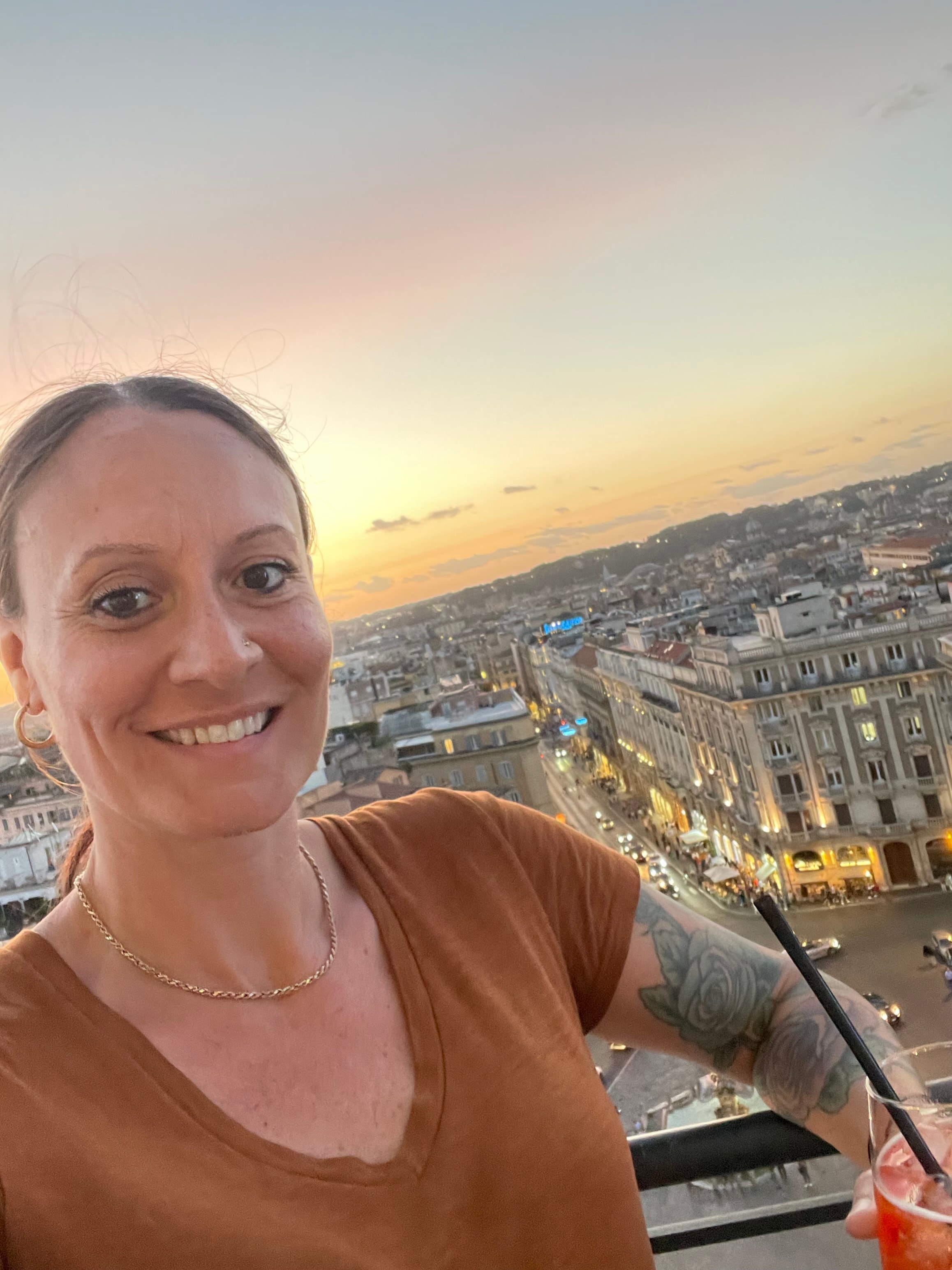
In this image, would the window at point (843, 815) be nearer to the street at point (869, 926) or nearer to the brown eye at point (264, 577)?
the street at point (869, 926)

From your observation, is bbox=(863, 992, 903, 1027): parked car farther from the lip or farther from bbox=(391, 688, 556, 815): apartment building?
bbox=(391, 688, 556, 815): apartment building

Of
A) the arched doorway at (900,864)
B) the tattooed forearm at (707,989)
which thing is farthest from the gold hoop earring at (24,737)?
the arched doorway at (900,864)

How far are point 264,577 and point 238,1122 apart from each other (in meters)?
0.40

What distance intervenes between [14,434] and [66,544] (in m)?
0.13

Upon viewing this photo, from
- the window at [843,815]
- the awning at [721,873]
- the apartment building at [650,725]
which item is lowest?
the window at [843,815]

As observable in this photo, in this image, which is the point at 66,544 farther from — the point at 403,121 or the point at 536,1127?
the point at 403,121

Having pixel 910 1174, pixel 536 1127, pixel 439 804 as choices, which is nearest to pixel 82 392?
pixel 439 804

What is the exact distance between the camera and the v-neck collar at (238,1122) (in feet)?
1.94

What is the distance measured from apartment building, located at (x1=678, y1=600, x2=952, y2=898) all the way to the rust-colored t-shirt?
425 centimetres

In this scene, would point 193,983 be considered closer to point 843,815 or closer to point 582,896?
point 582,896

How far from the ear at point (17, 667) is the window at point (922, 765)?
5208 mm

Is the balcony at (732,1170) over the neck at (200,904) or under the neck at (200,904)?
under

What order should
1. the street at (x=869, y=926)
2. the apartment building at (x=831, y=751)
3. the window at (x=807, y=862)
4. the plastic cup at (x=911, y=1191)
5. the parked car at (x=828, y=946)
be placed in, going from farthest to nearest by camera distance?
the window at (x=807, y=862)
the apartment building at (x=831, y=751)
the parked car at (x=828, y=946)
the street at (x=869, y=926)
the plastic cup at (x=911, y=1191)

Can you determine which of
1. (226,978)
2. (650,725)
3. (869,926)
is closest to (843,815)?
(869,926)
